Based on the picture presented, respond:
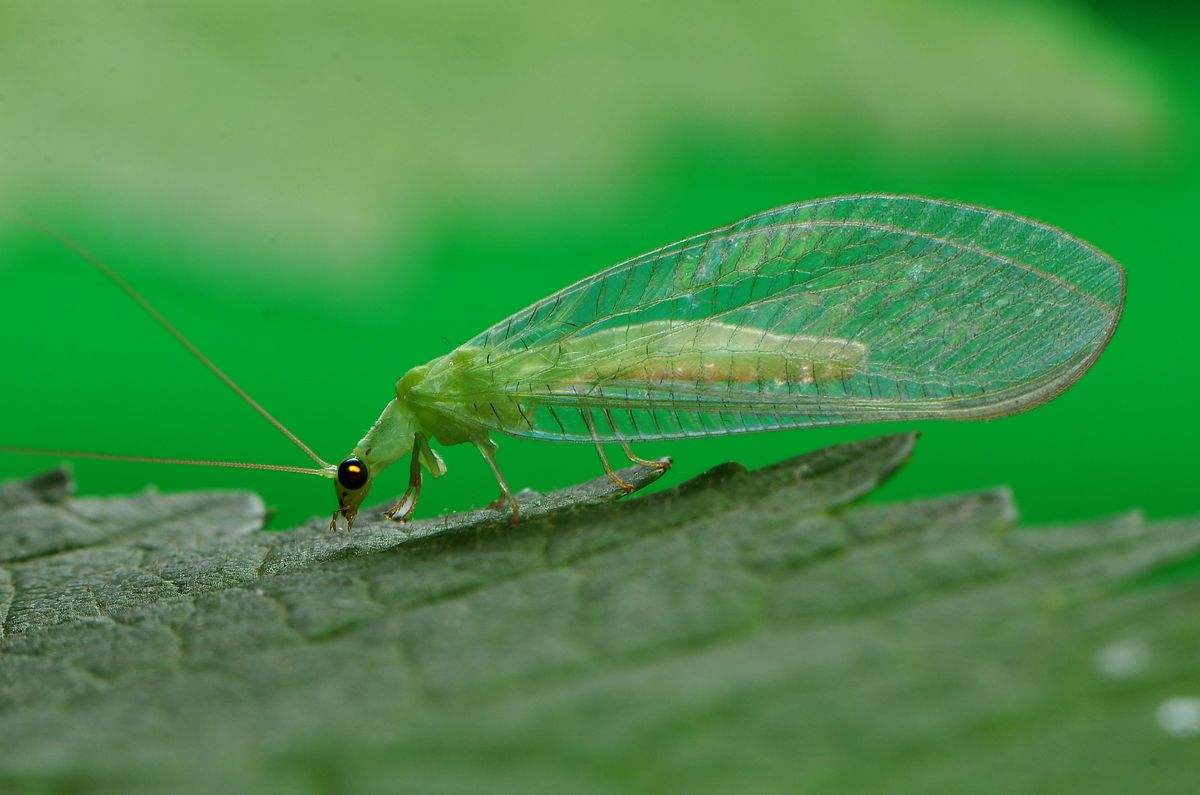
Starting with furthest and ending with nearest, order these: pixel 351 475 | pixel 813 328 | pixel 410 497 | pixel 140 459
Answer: pixel 410 497, pixel 351 475, pixel 813 328, pixel 140 459

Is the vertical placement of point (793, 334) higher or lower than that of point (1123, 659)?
higher

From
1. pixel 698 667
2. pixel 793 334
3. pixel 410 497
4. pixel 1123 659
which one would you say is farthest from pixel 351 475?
pixel 1123 659

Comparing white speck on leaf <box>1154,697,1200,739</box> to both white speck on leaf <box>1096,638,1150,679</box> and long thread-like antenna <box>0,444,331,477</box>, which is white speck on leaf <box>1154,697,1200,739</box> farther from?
long thread-like antenna <box>0,444,331,477</box>

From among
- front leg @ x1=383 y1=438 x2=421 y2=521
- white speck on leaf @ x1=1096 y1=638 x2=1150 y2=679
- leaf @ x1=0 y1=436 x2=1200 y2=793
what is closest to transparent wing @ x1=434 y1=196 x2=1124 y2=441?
front leg @ x1=383 y1=438 x2=421 y2=521

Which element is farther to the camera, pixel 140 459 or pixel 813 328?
pixel 813 328

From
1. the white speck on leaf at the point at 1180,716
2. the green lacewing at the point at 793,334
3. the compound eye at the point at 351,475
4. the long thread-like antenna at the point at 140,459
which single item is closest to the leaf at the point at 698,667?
the white speck on leaf at the point at 1180,716

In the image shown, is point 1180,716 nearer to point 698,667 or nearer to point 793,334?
point 698,667
